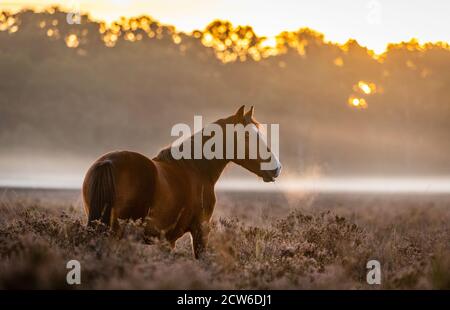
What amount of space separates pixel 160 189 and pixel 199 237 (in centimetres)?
115

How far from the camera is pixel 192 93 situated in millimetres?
118750

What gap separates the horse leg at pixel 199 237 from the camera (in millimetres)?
8664

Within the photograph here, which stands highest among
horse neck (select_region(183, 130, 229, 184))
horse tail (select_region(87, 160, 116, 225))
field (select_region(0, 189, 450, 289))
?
horse neck (select_region(183, 130, 229, 184))

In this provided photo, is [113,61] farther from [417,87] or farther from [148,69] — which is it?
[417,87]

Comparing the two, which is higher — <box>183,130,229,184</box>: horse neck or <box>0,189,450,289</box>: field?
<box>183,130,229,184</box>: horse neck

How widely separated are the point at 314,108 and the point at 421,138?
20201mm

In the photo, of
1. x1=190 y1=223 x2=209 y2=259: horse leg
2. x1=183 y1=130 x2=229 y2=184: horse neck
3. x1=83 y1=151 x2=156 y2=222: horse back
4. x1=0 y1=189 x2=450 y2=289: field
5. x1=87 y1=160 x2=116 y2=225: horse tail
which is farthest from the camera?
x1=183 y1=130 x2=229 y2=184: horse neck

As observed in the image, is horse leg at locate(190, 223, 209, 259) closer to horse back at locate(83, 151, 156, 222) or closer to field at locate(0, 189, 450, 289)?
field at locate(0, 189, 450, 289)

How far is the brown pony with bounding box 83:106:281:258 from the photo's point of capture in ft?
24.1

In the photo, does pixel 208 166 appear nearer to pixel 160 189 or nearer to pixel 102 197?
pixel 160 189

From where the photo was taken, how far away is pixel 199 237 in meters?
8.70

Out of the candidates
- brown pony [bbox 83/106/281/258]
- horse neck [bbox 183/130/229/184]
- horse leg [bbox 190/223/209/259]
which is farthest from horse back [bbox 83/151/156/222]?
horse neck [bbox 183/130/229/184]
